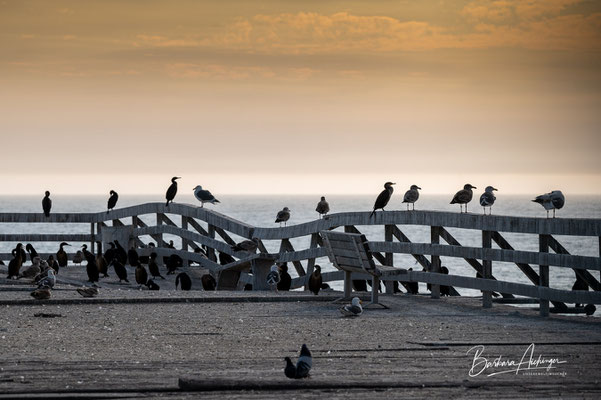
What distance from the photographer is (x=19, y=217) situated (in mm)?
29312

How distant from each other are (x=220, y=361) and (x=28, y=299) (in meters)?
6.54

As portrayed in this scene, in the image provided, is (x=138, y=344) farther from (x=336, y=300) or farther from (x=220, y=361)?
(x=336, y=300)

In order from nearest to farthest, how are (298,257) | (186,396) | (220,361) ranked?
(186,396) < (220,361) < (298,257)

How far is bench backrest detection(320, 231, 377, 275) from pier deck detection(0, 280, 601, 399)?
26.6 inches

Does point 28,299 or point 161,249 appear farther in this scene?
point 161,249

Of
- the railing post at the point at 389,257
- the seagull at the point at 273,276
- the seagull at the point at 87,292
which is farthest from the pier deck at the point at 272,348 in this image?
the seagull at the point at 273,276

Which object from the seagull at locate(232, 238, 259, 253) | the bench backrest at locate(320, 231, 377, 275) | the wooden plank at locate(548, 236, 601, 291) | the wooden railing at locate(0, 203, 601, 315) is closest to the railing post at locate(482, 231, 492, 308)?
the wooden railing at locate(0, 203, 601, 315)

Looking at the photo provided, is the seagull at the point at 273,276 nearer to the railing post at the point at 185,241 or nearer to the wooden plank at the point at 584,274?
the wooden plank at the point at 584,274

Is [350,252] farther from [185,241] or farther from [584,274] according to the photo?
[185,241]

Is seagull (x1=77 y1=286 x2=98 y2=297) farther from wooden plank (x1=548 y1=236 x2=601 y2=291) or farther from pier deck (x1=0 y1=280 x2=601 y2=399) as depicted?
wooden plank (x1=548 y1=236 x2=601 y2=291)

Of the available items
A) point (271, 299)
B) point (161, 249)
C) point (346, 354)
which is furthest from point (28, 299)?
point (161, 249)

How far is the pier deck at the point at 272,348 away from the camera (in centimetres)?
726

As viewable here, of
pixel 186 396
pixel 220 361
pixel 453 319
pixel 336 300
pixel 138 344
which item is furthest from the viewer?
pixel 336 300

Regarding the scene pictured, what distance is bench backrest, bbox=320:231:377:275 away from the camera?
14.4 metres
